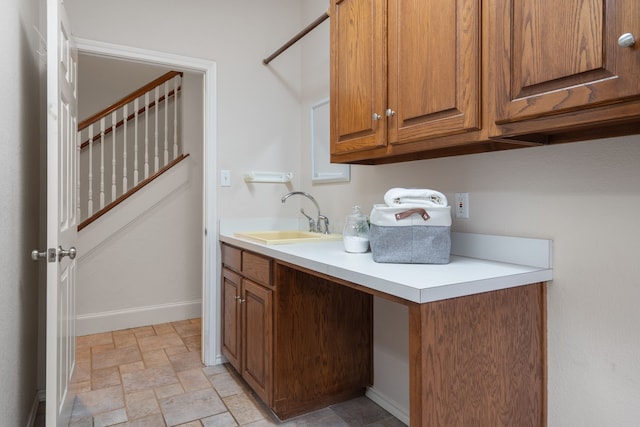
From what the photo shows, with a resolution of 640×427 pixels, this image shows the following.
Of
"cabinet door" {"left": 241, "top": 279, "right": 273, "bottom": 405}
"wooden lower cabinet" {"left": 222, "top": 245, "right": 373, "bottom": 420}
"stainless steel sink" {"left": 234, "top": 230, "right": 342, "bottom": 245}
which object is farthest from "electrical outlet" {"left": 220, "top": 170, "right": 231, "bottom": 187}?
"cabinet door" {"left": 241, "top": 279, "right": 273, "bottom": 405}

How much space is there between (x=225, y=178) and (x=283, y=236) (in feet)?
1.83

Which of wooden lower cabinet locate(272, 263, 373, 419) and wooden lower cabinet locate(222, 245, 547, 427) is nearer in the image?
wooden lower cabinet locate(222, 245, 547, 427)

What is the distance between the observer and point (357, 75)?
170 centimetres

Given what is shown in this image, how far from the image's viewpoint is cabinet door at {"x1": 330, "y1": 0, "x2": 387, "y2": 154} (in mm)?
1572

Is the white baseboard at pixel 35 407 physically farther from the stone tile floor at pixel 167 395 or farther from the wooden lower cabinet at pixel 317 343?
the wooden lower cabinet at pixel 317 343

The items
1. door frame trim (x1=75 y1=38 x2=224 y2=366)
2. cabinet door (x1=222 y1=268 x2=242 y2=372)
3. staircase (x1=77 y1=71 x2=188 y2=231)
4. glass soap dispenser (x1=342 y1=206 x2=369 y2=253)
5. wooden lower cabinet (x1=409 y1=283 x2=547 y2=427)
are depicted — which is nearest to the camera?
wooden lower cabinet (x1=409 y1=283 x2=547 y2=427)

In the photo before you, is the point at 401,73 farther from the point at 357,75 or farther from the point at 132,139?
the point at 132,139

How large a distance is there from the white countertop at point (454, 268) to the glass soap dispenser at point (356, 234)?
0.18 ft

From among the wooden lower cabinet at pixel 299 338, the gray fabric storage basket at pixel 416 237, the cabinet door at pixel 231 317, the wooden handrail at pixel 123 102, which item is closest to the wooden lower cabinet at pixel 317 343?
the wooden lower cabinet at pixel 299 338

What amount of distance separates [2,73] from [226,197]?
147 cm

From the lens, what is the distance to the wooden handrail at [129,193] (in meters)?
3.29

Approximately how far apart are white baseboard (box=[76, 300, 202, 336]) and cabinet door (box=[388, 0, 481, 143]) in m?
2.86

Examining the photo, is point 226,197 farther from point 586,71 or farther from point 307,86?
point 586,71

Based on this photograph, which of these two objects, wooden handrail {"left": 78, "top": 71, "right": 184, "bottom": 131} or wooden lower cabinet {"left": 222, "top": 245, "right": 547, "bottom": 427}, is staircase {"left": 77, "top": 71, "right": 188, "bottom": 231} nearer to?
wooden handrail {"left": 78, "top": 71, "right": 184, "bottom": 131}
